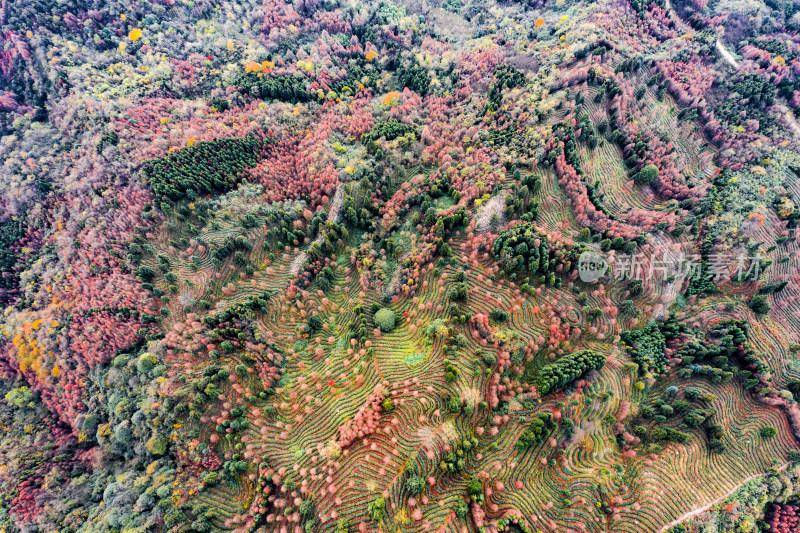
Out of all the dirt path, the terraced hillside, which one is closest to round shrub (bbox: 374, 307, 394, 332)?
the terraced hillside

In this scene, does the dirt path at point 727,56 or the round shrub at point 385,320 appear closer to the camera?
the round shrub at point 385,320

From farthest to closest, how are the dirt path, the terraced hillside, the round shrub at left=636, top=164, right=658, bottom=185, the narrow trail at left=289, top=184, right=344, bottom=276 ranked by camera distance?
the dirt path, the round shrub at left=636, top=164, right=658, bottom=185, the narrow trail at left=289, top=184, right=344, bottom=276, the terraced hillside

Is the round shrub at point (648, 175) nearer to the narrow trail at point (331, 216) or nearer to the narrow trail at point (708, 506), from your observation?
the narrow trail at point (708, 506)

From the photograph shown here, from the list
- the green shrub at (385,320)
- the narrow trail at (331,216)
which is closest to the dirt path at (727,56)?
the narrow trail at (331,216)

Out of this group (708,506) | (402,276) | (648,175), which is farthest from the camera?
(648,175)

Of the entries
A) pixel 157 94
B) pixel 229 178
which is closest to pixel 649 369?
pixel 229 178

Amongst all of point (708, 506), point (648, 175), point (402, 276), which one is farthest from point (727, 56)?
point (708, 506)

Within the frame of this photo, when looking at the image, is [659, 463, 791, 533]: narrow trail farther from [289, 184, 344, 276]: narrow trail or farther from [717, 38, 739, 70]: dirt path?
[717, 38, 739, 70]: dirt path

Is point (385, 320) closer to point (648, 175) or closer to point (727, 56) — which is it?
point (648, 175)
